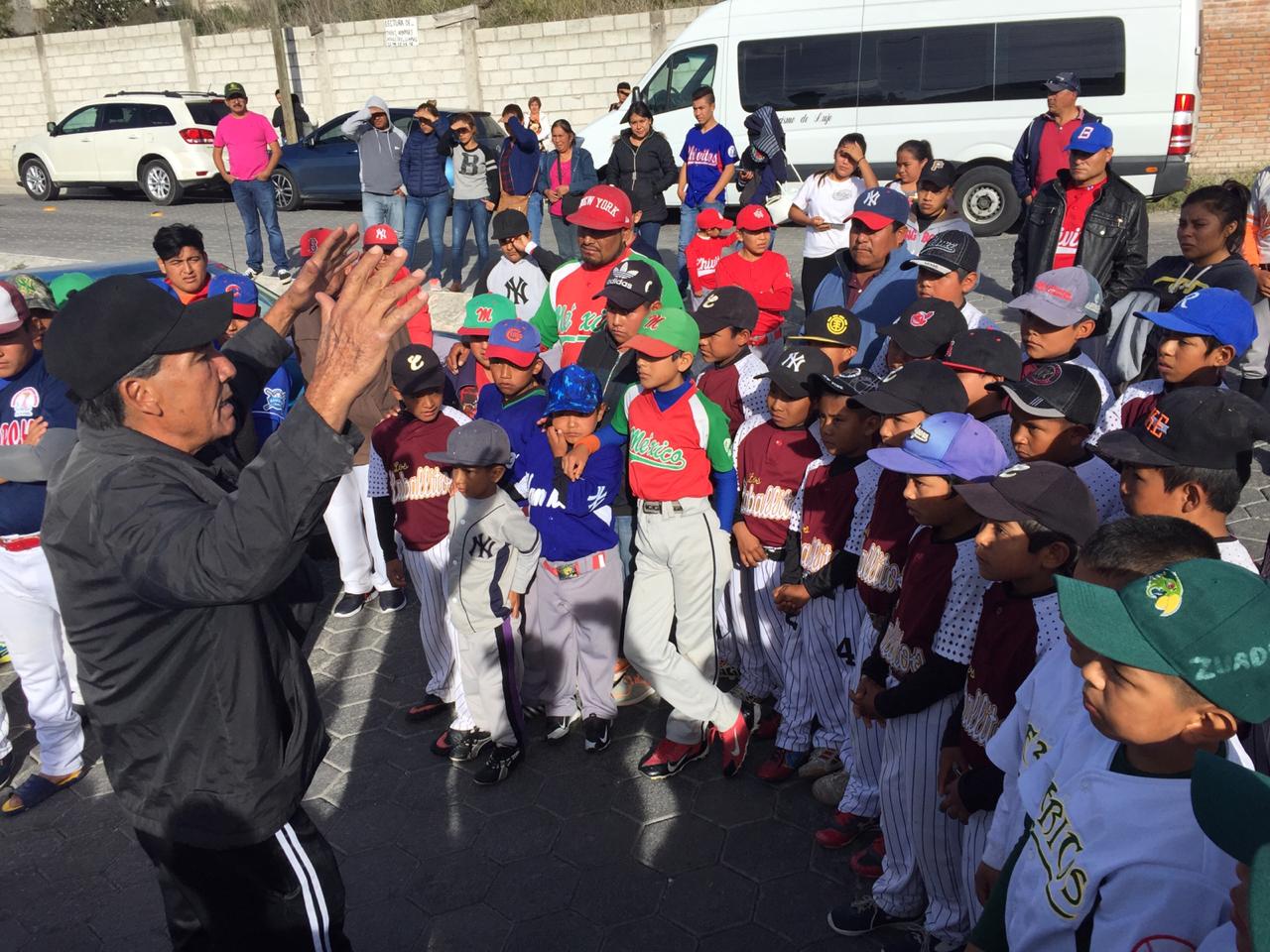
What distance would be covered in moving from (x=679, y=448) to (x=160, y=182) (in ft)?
58.6

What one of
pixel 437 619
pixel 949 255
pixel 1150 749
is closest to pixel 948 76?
Result: pixel 949 255

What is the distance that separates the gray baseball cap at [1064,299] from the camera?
4.57 meters

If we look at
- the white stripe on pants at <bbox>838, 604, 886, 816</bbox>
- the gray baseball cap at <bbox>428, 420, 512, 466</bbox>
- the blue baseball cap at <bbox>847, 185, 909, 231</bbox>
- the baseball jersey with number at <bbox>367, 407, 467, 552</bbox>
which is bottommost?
the white stripe on pants at <bbox>838, 604, 886, 816</bbox>

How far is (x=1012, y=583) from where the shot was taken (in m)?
2.88

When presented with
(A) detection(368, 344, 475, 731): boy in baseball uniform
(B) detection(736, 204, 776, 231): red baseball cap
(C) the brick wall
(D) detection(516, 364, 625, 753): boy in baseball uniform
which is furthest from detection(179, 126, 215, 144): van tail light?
(C) the brick wall

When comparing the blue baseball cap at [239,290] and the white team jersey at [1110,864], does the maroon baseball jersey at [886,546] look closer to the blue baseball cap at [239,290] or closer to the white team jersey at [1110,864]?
the white team jersey at [1110,864]

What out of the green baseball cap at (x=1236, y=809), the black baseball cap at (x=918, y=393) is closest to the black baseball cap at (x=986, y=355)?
the black baseball cap at (x=918, y=393)

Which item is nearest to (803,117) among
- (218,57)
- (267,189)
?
(267,189)

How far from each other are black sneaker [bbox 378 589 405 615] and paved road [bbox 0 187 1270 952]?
3.15 feet

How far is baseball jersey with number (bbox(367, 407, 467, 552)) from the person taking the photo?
4.72m

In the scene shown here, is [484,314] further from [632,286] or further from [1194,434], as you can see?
[1194,434]

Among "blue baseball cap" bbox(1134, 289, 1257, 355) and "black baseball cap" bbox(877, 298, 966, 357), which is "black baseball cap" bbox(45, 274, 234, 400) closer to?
"black baseball cap" bbox(877, 298, 966, 357)

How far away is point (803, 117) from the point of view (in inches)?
559

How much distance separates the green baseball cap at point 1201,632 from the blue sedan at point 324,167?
1661 centimetres
